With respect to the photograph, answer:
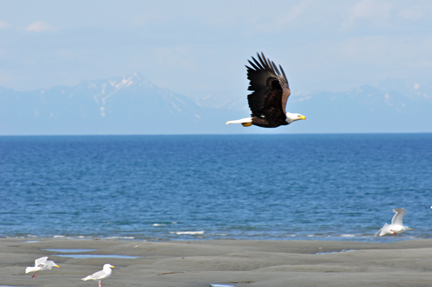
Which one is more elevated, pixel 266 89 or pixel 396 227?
pixel 266 89

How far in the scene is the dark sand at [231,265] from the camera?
15.6 metres

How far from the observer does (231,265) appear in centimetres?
1852

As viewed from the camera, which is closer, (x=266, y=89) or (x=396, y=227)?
(x=266, y=89)

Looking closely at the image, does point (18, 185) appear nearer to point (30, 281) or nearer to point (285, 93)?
point (30, 281)

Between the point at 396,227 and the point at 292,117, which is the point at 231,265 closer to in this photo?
the point at 396,227

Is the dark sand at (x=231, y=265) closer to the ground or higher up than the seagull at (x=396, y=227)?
closer to the ground

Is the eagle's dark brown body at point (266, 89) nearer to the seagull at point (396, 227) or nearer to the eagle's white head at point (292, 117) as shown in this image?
the eagle's white head at point (292, 117)

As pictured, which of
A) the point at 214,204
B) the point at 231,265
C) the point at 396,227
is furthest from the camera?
the point at 214,204

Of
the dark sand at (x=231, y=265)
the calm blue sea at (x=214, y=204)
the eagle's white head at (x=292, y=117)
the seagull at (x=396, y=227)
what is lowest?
the calm blue sea at (x=214, y=204)

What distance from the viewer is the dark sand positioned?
51.2 ft

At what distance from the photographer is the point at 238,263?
61.3ft

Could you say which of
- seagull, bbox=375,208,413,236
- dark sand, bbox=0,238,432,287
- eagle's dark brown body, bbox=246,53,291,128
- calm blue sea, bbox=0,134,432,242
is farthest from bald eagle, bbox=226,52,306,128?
calm blue sea, bbox=0,134,432,242

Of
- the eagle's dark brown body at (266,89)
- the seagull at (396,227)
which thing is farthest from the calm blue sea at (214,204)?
the eagle's dark brown body at (266,89)

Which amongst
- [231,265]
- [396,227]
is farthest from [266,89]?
[396,227]
